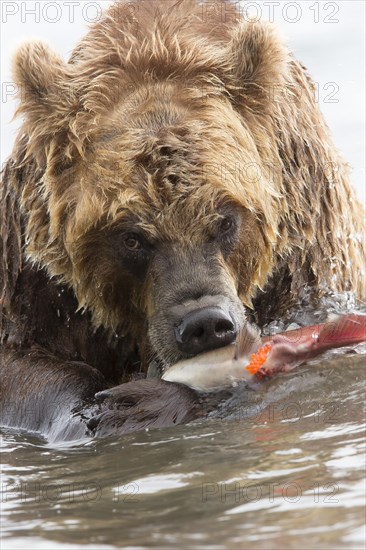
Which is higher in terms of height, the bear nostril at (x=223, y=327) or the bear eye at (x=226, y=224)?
the bear eye at (x=226, y=224)

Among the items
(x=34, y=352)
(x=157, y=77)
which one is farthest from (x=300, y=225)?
(x=34, y=352)

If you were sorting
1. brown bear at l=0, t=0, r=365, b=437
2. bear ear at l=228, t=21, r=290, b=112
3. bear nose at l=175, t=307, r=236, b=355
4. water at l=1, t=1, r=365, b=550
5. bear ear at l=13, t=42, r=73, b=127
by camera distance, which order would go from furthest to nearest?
bear ear at l=228, t=21, r=290, b=112, bear ear at l=13, t=42, r=73, b=127, brown bear at l=0, t=0, r=365, b=437, bear nose at l=175, t=307, r=236, b=355, water at l=1, t=1, r=365, b=550

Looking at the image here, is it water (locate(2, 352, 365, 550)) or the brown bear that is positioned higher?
the brown bear

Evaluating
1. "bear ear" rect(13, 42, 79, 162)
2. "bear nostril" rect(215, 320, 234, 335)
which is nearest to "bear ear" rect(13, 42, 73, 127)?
"bear ear" rect(13, 42, 79, 162)

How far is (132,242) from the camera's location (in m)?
5.79

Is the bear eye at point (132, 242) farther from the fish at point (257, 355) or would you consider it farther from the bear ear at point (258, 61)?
the bear ear at point (258, 61)

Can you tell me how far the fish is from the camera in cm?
516

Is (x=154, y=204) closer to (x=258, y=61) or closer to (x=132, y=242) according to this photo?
(x=132, y=242)

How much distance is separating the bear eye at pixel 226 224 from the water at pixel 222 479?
2.84ft

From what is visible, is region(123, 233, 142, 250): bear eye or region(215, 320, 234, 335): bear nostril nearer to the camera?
→ region(215, 320, 234, 335): bear nostril

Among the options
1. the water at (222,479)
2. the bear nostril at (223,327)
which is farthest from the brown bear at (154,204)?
the water at (222,479)

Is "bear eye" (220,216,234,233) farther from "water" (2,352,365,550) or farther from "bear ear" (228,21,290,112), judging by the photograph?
"water" (2,352,365,550)

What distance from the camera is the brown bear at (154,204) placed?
561 centimetres

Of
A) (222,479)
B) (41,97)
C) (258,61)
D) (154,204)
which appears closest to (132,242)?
(154,204)
